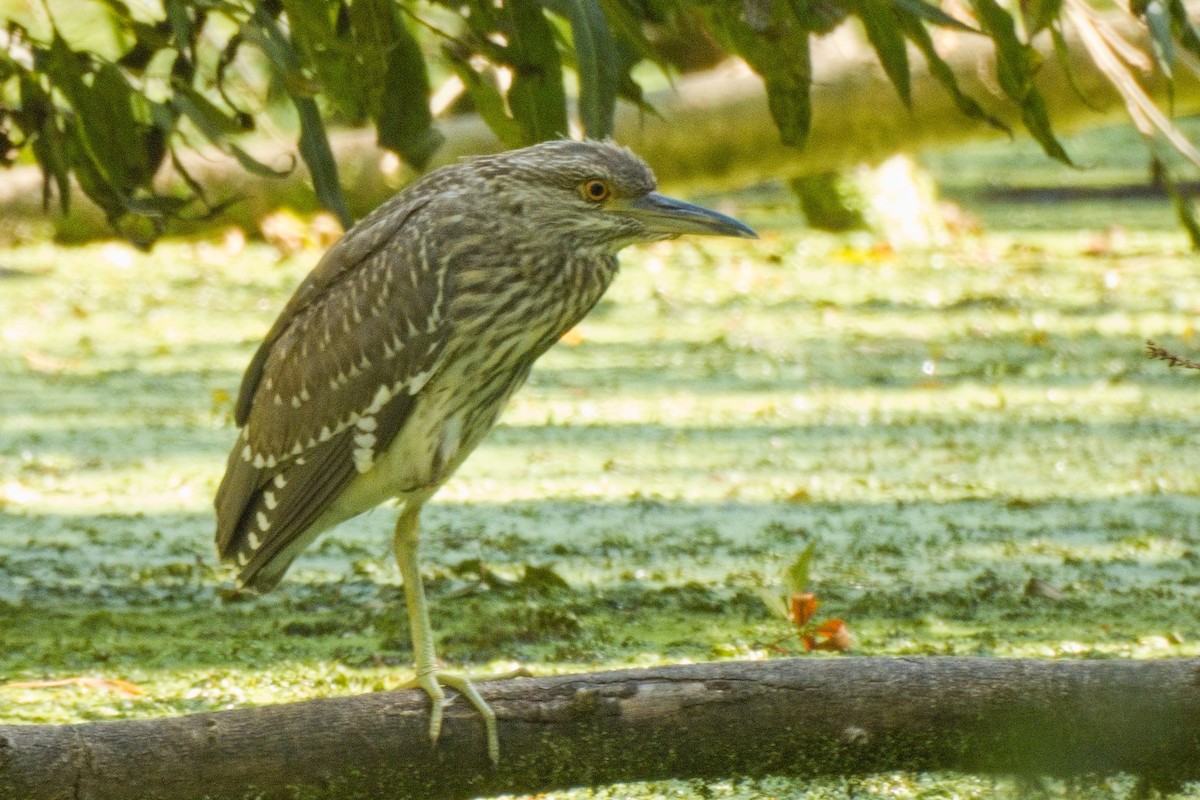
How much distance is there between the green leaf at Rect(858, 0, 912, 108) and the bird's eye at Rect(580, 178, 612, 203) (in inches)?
19.4

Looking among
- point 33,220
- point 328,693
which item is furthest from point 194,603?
point 33,220

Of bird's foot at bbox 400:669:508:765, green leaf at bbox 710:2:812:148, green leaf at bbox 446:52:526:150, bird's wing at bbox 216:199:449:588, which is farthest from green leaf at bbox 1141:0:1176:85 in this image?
bird's foot at bbox 400:669:508:765

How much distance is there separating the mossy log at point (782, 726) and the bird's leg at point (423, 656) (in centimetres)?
2

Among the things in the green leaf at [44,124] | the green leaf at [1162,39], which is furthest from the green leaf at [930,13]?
the green leaf at [44,124]

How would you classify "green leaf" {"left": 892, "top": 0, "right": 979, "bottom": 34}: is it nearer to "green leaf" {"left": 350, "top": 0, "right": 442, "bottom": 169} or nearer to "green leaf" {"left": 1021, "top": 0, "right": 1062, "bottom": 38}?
"green leaf" {"left": 1021, "top": 0, "right": 1062, "bottom": 38}

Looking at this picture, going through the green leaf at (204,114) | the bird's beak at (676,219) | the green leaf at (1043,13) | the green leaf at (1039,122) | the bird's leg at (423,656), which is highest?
the green leaf at (1043,13)

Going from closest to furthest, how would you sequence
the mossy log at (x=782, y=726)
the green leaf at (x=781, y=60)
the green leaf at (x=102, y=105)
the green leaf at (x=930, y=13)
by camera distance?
the mossy log at (x=782, y=726) < the green leaf at (x=930, y=13) < the green leaf at (x=781, y=60) < the green leaf at (x=102, y=105)

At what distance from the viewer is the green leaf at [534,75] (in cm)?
312

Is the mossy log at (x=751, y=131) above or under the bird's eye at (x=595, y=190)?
under

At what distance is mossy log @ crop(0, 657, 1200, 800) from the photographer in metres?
2.44

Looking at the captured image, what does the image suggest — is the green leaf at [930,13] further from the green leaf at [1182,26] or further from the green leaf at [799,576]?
the green leaf at [799,576]

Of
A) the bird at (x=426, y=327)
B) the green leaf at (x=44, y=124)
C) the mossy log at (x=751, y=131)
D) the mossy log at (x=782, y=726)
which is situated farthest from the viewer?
the mossy log at (x=751, y=131)

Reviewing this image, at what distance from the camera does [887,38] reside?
2990mm

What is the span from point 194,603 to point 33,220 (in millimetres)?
4101
